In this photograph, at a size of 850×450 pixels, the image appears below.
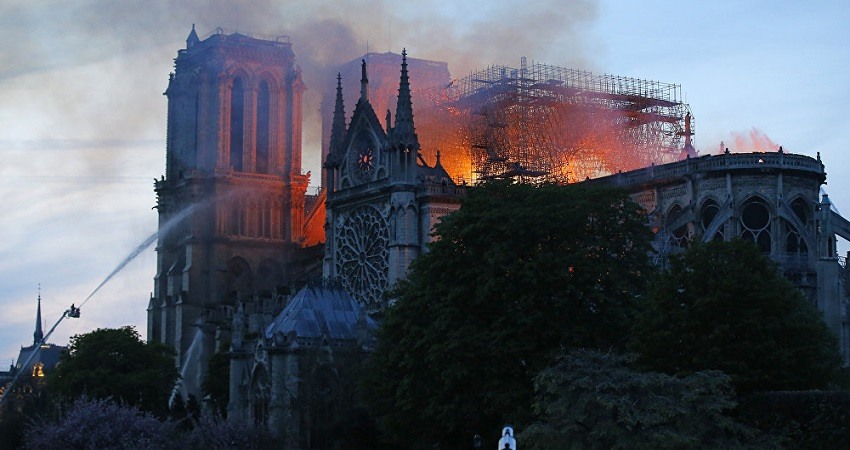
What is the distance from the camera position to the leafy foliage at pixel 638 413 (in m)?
39.7

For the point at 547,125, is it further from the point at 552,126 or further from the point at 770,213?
the point at 770,213

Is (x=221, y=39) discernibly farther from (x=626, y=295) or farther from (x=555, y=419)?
(x=555, y=419)

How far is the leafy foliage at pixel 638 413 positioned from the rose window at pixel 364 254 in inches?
1506

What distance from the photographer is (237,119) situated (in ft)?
359

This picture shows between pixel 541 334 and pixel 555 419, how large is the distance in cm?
696

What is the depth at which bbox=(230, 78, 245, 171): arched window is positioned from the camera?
109 meters

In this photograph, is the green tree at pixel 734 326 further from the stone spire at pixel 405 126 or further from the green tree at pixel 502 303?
the stone spire at pixel 405 126

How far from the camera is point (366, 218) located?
3287 inches

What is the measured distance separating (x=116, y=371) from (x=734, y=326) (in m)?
43.2

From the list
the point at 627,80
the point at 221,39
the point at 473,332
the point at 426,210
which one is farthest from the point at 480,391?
the point at 221,39

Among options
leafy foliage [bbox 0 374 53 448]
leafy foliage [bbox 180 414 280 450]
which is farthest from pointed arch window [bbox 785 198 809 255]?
leafy foliage [bbox 0 374 53 448]

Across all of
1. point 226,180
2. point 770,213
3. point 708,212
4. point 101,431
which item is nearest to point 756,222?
point 770,213

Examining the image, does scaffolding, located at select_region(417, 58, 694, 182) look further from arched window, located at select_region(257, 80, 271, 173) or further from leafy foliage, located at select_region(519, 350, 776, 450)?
leafy foliage, located at select_region(519, 350, 776, 450)

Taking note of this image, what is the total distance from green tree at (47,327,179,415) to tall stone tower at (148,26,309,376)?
72.2ft
